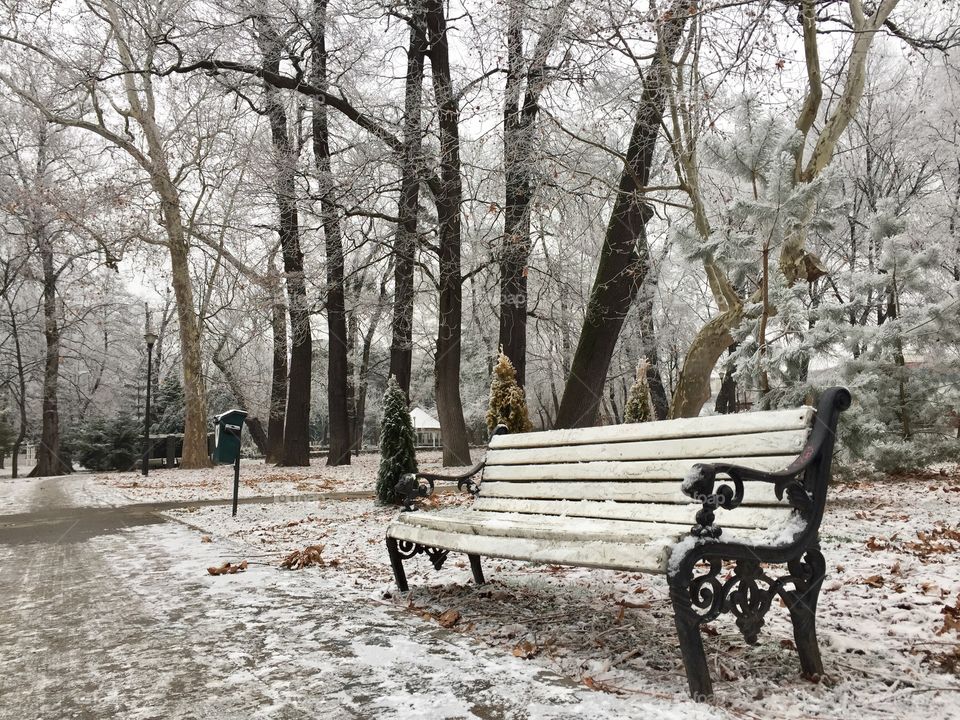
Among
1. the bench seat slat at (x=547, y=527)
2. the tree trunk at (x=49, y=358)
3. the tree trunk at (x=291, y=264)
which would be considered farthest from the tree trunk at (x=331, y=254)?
the tree trunk at (x=49, y=358)

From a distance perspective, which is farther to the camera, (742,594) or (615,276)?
(615,276)

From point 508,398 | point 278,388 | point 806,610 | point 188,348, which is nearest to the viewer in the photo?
point 806,610

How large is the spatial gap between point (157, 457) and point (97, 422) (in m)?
2.73

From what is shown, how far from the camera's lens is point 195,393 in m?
21.8

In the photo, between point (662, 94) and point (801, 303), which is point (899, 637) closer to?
point (801, 303)

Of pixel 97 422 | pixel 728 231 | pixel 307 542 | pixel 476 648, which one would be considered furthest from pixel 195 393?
pixel 476 648

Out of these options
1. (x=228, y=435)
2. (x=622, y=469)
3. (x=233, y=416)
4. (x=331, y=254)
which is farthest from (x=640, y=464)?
(x=331, y=254)

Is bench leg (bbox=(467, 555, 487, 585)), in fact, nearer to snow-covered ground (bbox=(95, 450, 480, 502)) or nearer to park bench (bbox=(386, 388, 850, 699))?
park bench (bbox=(386, 388, 850, 699))

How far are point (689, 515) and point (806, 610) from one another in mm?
612

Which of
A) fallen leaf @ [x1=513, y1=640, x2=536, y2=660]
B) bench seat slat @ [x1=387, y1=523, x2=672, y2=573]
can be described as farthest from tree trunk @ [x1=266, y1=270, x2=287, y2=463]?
fallen leaf @ [x1=513, y1=640, x2=536, y2=660]

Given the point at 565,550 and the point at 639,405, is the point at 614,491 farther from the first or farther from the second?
the point at 639,405

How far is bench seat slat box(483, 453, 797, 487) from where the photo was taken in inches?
114

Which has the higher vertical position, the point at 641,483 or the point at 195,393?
the point at 195,393

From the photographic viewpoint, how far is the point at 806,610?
262cm
